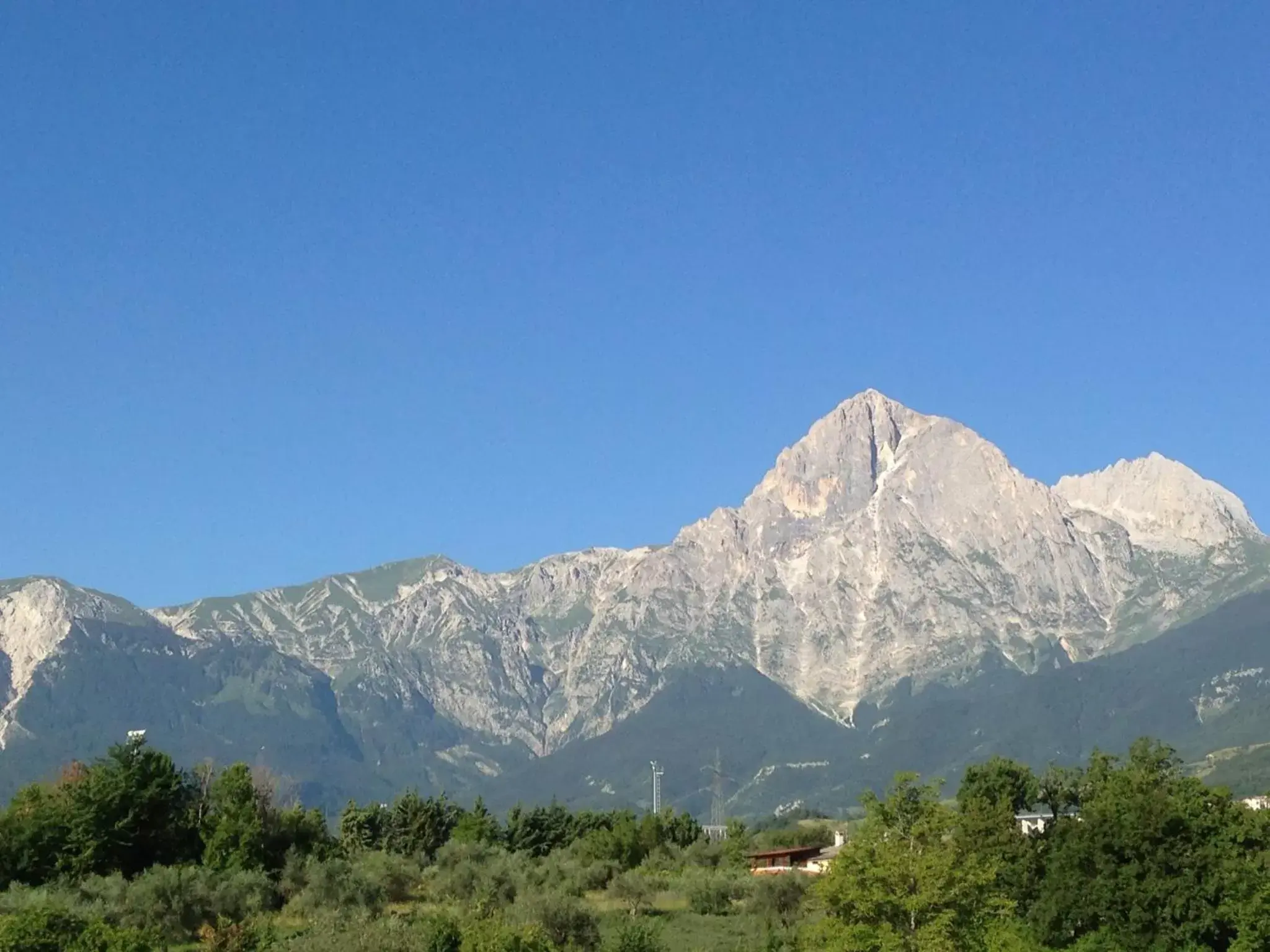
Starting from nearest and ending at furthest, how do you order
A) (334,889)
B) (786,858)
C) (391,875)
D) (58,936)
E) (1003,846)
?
(58,936) → (334,889) → (1003,846) → (391,875) → (786,858)

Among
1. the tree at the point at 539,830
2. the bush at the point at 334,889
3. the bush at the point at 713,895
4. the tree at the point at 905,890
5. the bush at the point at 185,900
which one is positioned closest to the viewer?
the tree at the point at 905,890

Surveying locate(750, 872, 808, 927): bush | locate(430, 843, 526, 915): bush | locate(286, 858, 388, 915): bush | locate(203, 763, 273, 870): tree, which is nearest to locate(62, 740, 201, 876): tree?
locate(203, 763, 273, 870): tree

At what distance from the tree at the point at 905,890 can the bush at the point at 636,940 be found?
6.73m

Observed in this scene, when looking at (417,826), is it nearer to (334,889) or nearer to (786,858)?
(786,858)

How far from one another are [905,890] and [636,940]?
10702mm

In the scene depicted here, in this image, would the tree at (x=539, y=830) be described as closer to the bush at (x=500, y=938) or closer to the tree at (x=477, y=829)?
the tree at (x=477, y=829)

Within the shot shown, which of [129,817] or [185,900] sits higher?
[129,817]

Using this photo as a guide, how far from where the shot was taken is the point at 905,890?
177ft

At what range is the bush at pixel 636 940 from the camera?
5666 cm

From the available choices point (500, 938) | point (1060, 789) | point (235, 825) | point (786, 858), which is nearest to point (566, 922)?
point (500, 938)

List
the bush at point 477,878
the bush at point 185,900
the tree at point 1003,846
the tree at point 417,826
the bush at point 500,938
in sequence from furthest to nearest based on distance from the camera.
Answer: the tree at point 417,826
the bush at point 477,878
the tree at point 1003,846
the bush at point 185,900
the bush at point 500,938

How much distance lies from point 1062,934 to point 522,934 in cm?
2920

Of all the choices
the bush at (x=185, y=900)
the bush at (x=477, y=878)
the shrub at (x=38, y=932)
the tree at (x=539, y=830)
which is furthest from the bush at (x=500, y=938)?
the tree at (x=539, y=830)

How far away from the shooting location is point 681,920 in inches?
3152
